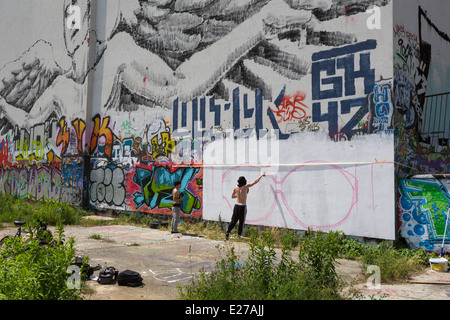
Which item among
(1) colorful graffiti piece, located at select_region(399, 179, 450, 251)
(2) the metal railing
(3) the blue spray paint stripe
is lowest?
(1) colorful graffiti piece, located at select_region(399, 179, 450, 251)

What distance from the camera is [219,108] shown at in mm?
12461

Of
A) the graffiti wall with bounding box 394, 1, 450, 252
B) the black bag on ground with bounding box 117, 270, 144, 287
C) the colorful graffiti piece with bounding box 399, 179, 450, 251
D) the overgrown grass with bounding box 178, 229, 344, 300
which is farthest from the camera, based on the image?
the graffiti wall with bounding box 394, 1, 450, 252

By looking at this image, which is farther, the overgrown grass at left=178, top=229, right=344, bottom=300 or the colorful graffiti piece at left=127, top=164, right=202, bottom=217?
the colorful graffiti piece at left=127, top=164, right=202, bottom=217

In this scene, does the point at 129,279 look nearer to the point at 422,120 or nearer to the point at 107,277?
the point at 107,277

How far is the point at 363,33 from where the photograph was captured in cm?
921

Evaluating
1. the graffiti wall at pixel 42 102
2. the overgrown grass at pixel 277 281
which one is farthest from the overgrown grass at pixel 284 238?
the graffiti wall at pixel 42 102

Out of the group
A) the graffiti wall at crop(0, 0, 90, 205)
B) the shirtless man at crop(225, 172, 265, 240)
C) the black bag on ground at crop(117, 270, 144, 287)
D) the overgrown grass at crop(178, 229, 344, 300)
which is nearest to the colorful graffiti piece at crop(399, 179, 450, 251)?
the overgrown grass at crop(178, 229, 344, 300)

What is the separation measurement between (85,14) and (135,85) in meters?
5.35

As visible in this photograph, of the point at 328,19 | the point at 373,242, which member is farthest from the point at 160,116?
the point at 373,242

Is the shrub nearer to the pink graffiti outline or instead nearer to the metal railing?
the pink graffiti outline

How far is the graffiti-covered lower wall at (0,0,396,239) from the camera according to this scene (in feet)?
30.0

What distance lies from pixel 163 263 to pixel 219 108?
6262mm

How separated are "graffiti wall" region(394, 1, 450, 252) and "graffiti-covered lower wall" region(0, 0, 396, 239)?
36 cm
